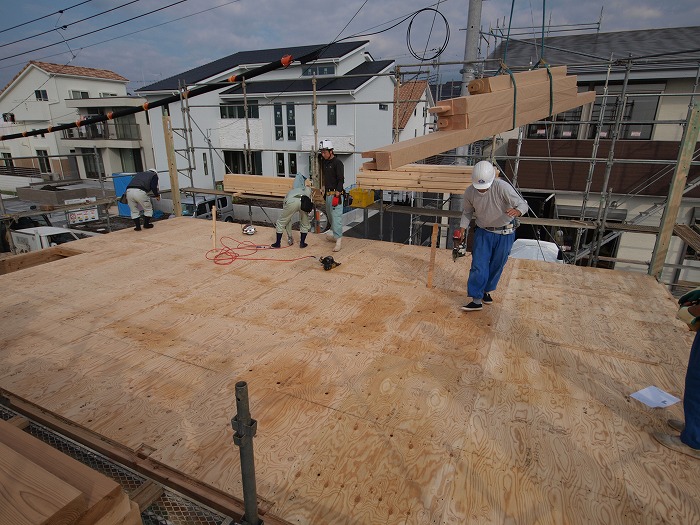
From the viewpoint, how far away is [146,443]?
8.63 feet

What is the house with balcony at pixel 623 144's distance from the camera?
31.7 feet

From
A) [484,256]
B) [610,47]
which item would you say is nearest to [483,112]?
[484,256]

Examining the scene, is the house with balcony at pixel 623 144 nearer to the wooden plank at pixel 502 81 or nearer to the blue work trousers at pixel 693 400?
the wooden plank at pixel 502 81

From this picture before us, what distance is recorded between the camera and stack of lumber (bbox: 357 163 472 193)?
666 cm

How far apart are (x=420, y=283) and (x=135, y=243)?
5.27 metres

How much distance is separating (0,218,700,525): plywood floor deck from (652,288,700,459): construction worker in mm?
89

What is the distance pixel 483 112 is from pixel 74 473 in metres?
3.59

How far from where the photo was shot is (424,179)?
690 cm

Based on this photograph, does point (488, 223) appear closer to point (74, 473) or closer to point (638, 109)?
point (74, 473)

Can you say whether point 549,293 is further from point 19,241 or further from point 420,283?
point 19,241

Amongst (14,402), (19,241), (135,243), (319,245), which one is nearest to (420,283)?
(319,245)

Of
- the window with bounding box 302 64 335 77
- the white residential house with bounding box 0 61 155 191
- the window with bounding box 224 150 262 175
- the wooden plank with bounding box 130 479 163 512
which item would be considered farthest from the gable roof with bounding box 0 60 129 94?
the wooden plank with bounding box 130 479 163 512

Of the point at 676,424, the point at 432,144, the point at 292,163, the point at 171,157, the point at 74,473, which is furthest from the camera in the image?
the point at 292,163

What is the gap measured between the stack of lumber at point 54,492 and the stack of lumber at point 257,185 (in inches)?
296
